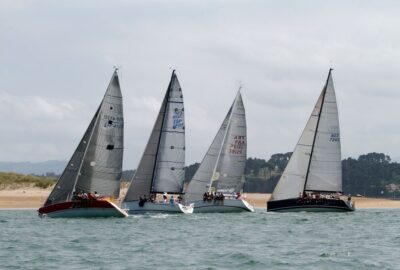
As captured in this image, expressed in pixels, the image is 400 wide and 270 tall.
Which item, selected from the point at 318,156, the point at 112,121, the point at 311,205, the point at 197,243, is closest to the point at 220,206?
the point at 311,205

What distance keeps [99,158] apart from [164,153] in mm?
7242

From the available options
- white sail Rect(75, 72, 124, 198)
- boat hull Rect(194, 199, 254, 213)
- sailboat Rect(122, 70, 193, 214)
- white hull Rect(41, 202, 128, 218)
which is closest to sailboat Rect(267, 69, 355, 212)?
boat hull Rect(194, 199, 254, 213)

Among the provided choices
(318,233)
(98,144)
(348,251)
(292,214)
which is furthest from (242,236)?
(292,214)

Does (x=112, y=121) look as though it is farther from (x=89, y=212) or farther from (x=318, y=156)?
(x=318, y=156)

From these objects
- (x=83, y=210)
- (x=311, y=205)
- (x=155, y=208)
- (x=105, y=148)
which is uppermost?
(x=105, y=148)

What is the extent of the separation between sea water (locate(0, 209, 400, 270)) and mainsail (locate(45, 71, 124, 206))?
3397mm

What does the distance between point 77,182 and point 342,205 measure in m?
22.6

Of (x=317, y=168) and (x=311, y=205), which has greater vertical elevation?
(x=317, y=168)

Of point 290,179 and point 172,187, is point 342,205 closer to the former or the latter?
point 290,179

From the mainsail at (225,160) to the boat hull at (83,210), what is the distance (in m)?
13.1

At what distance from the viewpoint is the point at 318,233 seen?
53.5 metres

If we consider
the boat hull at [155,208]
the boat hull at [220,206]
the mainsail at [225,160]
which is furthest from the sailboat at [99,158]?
the mainsail at [225,160]

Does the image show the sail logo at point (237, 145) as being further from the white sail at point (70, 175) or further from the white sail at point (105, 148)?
the white sail at point (70, 175)

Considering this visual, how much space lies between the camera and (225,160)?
76312mm
